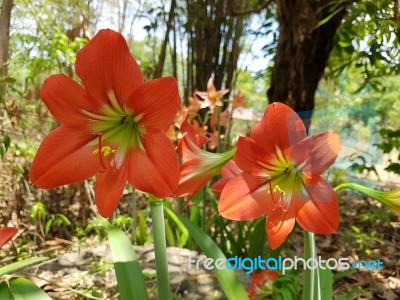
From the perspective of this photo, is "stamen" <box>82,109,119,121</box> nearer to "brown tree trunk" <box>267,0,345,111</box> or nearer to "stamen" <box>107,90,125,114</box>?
"stamen" <box>107,90,125,114</box>

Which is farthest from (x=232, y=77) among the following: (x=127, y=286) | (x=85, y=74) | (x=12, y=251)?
(x=85, y=74)

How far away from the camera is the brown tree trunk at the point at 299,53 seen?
7.57 feet

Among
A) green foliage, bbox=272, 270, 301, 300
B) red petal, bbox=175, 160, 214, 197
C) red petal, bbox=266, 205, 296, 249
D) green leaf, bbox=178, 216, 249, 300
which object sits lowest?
green foliage, bbox=272, 270, 301, 300

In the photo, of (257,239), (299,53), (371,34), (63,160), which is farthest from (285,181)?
(299,53)

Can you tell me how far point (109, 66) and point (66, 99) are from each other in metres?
0.09

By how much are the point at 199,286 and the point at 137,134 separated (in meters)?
0.97

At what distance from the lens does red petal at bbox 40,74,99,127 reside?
55 centimetres

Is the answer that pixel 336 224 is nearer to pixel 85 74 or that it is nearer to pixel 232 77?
pixel 85 74

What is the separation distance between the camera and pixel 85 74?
0.52 meters

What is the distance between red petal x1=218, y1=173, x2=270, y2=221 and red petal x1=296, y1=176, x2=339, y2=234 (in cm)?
6

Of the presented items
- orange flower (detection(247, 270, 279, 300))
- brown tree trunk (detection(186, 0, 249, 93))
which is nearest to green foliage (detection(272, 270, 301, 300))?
orange flower (detection(247, 270, 279, 300))

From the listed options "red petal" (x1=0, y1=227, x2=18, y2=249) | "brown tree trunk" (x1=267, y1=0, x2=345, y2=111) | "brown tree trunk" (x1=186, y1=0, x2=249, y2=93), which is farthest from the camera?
"brown tree trunk" (x1=186, y1=0, x2=249, y2=93)

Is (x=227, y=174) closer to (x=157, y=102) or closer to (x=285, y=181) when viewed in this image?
(x=285, y=181)

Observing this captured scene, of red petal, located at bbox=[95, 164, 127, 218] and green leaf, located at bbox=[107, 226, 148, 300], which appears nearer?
red petal, located at bbox=[95, 164, 127, 218]
